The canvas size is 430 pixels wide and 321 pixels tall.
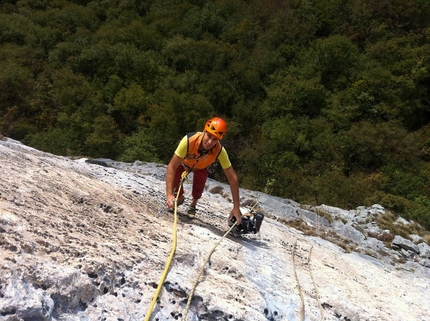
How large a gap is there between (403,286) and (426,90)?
37848mm

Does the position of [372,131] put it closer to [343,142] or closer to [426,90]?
[343,142]

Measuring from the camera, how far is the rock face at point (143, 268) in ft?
10.2

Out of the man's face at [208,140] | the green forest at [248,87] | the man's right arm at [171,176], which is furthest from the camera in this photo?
the green forest at [248,87]

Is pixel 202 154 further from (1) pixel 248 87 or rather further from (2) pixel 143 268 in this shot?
(1) pixel 248 87

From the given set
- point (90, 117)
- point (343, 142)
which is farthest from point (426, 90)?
point (90, 117)

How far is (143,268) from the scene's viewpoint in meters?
3.71

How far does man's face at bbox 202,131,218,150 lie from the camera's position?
4.91 metres

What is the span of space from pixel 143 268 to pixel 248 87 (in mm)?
39164

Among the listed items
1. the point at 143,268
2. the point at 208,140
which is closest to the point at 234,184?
the point at 208,140

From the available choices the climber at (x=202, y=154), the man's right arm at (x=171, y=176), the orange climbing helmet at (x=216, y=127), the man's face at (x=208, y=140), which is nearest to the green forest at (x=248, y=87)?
the climber at (x=202, y=154)

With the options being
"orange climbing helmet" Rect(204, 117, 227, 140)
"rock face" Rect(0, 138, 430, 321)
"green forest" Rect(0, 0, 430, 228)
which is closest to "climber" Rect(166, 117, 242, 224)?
"orange climbing helmet" Rect(204, 117, 227, 140)

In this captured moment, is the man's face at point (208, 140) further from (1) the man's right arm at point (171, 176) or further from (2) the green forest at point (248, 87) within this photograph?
(2) the green forest at point (248, 87)

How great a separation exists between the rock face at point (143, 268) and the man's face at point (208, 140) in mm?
1188

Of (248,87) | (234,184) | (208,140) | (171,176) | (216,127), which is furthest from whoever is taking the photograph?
(248,87)
